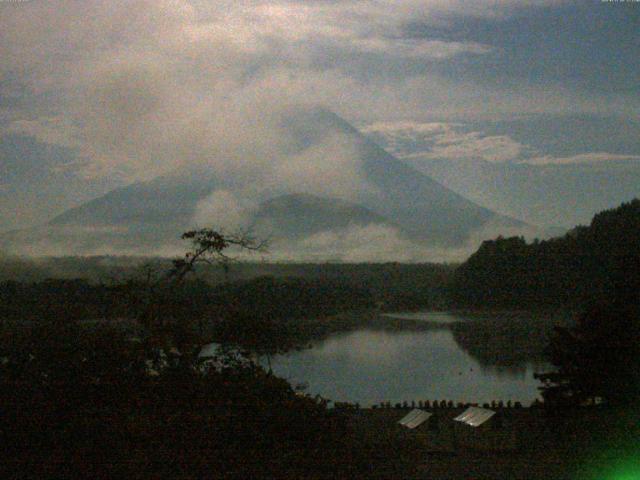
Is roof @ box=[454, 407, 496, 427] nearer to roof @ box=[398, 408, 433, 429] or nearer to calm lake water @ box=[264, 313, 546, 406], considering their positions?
roof @ box=[398, 408, 433, 429]

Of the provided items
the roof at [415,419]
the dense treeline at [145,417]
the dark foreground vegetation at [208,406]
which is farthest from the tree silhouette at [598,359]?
the dense treeline at [145,417]

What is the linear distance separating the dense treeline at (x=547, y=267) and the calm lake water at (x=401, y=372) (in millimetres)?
6385

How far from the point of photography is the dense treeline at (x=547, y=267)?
3300cm

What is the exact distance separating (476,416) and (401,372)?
12.6 m

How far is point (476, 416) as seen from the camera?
11.8 meters

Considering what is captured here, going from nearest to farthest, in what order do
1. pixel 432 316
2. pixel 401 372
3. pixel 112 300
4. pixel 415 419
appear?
1. pixel 112 300
2. pixel 415 419
3. pixel 401 372
4. pixel 432 316

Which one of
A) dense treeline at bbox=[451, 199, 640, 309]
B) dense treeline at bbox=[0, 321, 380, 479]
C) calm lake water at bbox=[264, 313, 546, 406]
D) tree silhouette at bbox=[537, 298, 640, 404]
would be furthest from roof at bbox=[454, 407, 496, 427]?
dense treeline at bbox=[451, 199, 640, 309]

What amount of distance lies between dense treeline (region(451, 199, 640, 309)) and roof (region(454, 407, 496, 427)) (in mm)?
19610

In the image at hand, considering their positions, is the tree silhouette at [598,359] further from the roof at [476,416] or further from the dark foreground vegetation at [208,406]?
the roof at [476,416]

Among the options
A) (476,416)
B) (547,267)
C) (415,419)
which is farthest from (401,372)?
(547,267)

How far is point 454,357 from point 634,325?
13834mm

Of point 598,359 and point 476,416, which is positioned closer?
point 476,416

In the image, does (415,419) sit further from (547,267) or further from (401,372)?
(547,267)

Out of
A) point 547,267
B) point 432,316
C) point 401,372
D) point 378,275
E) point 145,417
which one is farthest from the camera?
point 378,275
